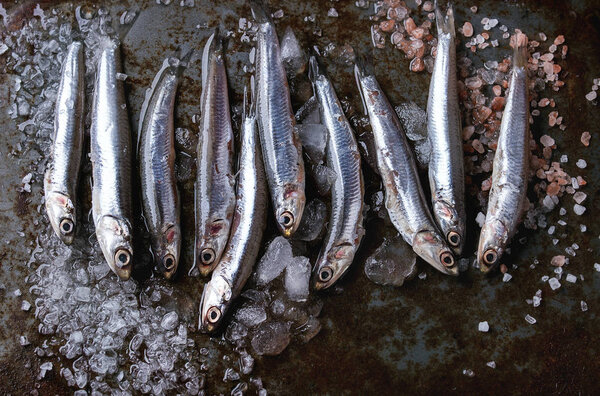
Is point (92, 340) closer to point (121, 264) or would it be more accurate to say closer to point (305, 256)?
point (121, 264)

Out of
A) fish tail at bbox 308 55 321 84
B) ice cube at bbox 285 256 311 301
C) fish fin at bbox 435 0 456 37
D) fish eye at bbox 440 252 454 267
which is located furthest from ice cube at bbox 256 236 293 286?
fish fin at bbox 435 0 456 37

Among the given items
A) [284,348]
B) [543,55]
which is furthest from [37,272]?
[543,55]

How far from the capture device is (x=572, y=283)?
4.26 meters

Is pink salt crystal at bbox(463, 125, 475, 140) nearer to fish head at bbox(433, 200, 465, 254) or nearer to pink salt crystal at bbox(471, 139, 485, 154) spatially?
pink salt crystal at bbox(471, 139, 485, 154)

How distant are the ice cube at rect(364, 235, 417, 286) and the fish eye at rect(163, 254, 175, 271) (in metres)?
1.54

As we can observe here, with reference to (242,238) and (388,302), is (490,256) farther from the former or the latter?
(242,238)

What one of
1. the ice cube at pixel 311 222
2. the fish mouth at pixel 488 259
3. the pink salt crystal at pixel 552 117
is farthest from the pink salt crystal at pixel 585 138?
the ice cube at pixel 311 222

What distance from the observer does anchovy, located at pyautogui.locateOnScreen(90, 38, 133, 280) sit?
385 centimetres

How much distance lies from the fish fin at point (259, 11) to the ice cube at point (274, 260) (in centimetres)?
178

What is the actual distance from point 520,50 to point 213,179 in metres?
2.73

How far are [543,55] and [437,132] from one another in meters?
1.25

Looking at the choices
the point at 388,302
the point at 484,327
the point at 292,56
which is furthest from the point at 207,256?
the point at 484,327

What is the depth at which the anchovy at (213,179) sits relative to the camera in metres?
3.92

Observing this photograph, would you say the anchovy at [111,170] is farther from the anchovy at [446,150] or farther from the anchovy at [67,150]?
the anchovy at [446,150]
